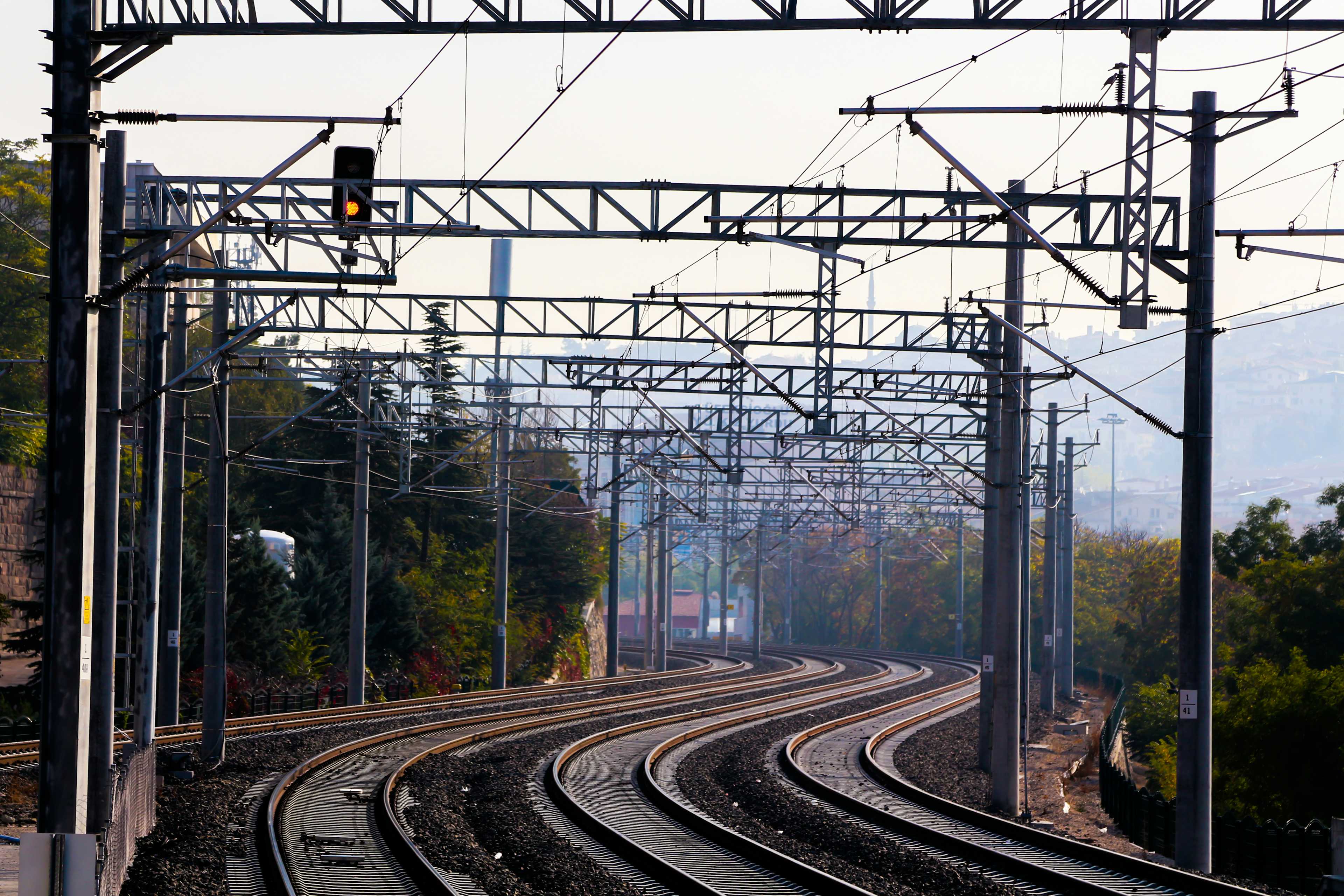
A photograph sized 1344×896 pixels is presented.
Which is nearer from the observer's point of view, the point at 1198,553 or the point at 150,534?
the point at 1198,553

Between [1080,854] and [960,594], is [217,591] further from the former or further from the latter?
[960,594]

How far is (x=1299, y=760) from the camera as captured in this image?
28.4 meters

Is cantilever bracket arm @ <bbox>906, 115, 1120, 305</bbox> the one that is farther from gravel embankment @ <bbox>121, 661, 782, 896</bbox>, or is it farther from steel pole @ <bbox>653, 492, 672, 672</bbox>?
steel pole @ <bbox>653, 492, 672, 672</bbox>

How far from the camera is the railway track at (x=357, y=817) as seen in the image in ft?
53.0

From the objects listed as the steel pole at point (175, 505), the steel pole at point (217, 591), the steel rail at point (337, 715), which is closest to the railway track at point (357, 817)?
the steel pole at point (217, 591)

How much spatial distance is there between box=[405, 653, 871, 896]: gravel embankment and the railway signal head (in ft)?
22.5

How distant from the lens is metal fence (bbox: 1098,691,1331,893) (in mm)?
20891

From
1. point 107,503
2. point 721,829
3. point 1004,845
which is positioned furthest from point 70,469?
point 1004,845

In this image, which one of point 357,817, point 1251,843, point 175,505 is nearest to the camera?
point 357,817

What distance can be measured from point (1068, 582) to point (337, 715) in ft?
97.4

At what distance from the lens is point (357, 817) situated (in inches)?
807

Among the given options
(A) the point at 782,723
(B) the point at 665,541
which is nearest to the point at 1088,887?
(A) the point at 782,723

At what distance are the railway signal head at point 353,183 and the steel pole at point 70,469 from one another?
344cm

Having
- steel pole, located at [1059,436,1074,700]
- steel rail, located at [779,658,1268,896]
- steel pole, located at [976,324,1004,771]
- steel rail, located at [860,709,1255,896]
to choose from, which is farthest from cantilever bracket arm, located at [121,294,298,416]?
steel pole, located at [1059,436,1074,700]
